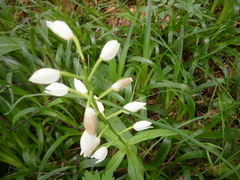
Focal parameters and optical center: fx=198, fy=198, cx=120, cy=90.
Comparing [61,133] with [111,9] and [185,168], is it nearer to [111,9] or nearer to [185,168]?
[185,168]

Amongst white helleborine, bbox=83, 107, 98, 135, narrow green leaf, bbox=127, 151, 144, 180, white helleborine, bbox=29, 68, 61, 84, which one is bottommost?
narrow green leaf, bbox=127, 151, 144, 180

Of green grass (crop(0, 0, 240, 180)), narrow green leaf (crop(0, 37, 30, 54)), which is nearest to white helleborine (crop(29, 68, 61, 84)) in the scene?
green grass (crop(0, 0, 240, 180))

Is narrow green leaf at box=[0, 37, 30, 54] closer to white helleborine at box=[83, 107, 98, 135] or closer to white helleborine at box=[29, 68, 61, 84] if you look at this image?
white helleborine at box=[29, 68, 61, 84]

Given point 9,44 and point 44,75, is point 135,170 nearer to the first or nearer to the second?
point 44,75

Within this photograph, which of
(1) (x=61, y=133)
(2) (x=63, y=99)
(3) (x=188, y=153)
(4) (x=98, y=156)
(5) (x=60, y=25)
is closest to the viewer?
(5) (x=60, y=25)

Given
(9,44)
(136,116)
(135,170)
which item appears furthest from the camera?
(9,44)

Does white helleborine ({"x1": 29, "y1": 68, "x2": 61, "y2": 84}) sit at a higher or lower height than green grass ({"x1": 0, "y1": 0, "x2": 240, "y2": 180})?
higher

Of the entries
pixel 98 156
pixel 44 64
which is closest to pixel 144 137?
pixel 98 156

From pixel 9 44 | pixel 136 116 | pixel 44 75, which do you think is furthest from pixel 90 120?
pixel 9 44

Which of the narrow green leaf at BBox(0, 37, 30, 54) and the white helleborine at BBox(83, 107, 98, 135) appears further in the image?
the narrow green leaf at BBox(0, 37, 30, 54)

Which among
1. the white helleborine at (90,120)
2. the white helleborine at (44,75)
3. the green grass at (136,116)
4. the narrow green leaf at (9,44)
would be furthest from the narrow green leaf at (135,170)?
the narrow green leaf at (9,44)

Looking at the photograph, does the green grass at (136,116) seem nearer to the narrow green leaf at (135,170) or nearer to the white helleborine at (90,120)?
the narrow green leaf at (135,170)
